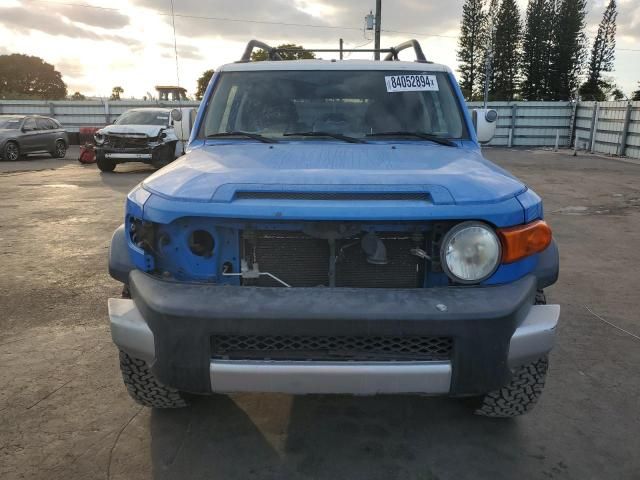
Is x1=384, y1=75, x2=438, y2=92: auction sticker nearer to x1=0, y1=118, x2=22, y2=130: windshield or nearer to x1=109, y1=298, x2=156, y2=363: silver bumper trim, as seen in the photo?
x1=109, y1=298, x2=156, y2=363: silver bumper trim

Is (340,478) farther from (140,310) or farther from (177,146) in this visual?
(177,146)

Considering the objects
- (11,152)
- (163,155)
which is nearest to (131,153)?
(163,155)

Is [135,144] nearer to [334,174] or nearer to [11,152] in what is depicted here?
[11,152]

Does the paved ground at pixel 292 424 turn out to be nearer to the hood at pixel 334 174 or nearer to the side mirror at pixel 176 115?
the hood at pixel 334 174

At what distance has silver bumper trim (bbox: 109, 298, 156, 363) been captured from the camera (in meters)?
2.12

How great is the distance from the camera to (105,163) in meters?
13.8

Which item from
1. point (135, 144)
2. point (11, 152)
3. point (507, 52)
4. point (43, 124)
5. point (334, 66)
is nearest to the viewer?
point (334, 66)

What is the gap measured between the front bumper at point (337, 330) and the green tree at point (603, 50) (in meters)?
55.2

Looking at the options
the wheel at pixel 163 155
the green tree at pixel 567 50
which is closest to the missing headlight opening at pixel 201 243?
the wheel at pixel 163 155

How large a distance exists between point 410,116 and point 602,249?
13.9 ft

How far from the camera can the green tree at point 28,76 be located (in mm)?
67375

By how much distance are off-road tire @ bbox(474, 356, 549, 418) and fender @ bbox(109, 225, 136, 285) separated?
5.75 ft

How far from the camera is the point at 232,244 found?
7.38ft

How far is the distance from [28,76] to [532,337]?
7950 cm
